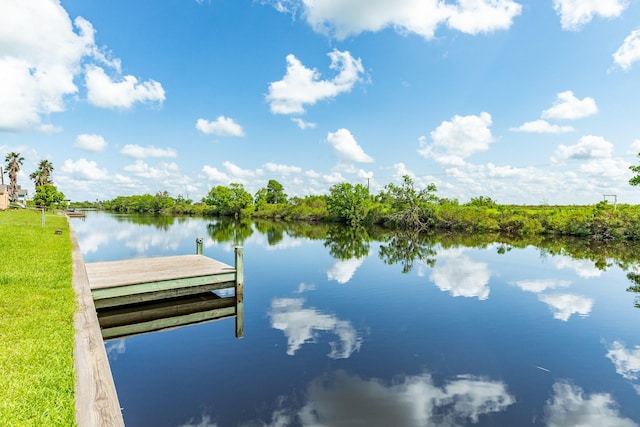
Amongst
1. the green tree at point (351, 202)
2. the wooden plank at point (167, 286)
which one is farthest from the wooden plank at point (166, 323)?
the green tree at point (351, 202)

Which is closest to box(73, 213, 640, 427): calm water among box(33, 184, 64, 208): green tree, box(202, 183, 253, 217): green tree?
box(33, 184, 64, 208): green tree

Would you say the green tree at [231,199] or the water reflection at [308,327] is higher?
the green tree at [231,199]

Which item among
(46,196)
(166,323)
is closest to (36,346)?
(166,323)

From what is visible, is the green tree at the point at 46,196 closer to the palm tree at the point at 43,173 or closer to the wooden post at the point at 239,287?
the palm tree at the point at 43,173

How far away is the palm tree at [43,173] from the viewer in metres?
60.7

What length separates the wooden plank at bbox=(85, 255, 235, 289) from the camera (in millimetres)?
7852

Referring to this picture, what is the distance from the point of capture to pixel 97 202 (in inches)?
4601

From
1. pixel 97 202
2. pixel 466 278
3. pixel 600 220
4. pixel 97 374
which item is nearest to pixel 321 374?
pixel 97 374

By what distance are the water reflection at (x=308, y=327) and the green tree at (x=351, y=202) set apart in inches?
1488

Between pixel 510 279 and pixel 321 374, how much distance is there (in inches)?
409

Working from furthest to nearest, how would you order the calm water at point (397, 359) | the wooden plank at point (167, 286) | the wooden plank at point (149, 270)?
the wooden plank at point (149, 270), the wooden plank at point (167, 286), the calm water at point (397, 359)

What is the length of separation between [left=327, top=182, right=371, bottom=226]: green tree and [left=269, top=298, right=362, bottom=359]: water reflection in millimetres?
37793

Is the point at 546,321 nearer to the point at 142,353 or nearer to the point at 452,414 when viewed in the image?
the point at 452,414

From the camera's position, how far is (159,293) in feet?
26.3
